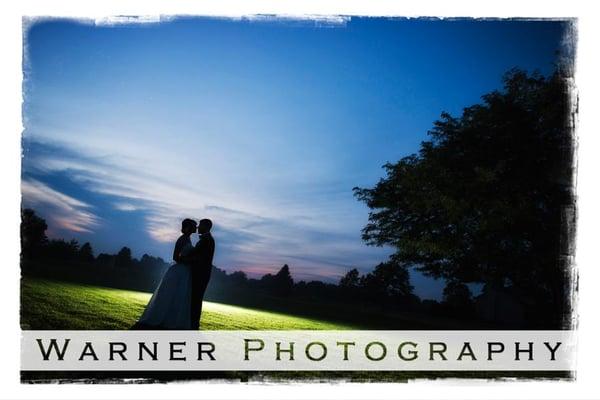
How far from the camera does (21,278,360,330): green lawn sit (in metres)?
9.37

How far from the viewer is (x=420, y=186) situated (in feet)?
46.6

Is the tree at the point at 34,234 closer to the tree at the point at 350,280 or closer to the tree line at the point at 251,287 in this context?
the tree line at the point at 251,287

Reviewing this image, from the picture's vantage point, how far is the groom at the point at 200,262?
741 centimetres

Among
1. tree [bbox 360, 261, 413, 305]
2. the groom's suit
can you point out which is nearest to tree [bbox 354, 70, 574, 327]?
tree [bbox 360, 261, 413, 305]

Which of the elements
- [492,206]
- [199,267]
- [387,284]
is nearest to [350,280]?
[387,284]

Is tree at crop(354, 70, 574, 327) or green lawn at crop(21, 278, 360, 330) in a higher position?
tree at crop(354, 70, 574, 327)

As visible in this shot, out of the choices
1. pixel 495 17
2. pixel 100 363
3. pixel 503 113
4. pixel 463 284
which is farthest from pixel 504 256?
pixel 100 363

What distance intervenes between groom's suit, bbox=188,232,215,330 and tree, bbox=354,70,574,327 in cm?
868

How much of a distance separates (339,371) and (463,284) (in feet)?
33.0

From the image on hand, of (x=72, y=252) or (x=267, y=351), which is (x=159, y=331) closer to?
(x=267, y=351)

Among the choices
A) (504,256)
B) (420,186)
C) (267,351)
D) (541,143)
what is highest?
(541,143)

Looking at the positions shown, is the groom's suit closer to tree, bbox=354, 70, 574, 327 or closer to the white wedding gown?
the white wedding gown

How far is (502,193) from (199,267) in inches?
399

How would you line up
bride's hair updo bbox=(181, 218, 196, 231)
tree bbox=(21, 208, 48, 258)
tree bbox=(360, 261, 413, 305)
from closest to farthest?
bride's hair updo bbox=(181, 218, 196, 231)
tree bbox=(21, 208, 48, 258)
tree bbox=(360, 261, 413, 305)
